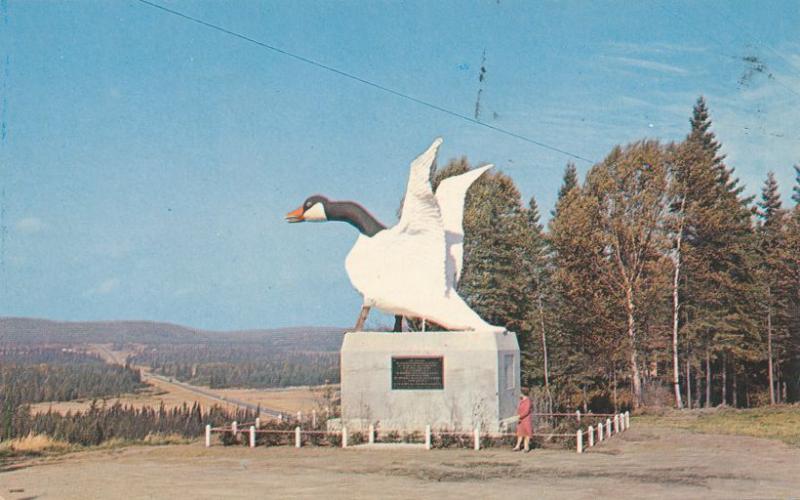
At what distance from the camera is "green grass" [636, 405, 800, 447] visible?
73.5 feet

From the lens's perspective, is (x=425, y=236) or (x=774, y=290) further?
(x=774, y=290)

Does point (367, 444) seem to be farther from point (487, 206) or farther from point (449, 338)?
point (487, 206)

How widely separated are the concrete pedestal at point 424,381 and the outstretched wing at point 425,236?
1.55 metres

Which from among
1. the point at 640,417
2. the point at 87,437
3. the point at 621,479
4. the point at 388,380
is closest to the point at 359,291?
the point at 388,380

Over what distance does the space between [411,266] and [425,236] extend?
0.84m

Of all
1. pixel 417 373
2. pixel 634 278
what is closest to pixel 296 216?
pixel 417 373

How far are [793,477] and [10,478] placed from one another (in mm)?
13082

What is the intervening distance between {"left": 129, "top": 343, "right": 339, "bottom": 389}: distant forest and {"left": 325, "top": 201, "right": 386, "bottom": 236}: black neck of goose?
1948cm

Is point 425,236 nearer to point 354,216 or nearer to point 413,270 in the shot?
point 413,270

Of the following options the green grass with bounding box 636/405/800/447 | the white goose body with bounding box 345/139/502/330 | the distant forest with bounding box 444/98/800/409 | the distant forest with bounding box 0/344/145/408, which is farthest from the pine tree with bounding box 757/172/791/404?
the distant forest with bounding box 0/344/145/408

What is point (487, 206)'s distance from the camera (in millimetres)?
38500

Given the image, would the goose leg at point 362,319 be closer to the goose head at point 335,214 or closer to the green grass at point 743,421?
the goose head at point 335,214

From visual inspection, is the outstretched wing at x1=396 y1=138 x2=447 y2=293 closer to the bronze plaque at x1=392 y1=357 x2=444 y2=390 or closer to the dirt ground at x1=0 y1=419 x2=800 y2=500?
the bronze plaque at x1=392 y1=357 x2=444 y2=390

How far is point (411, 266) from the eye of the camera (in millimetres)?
21641
